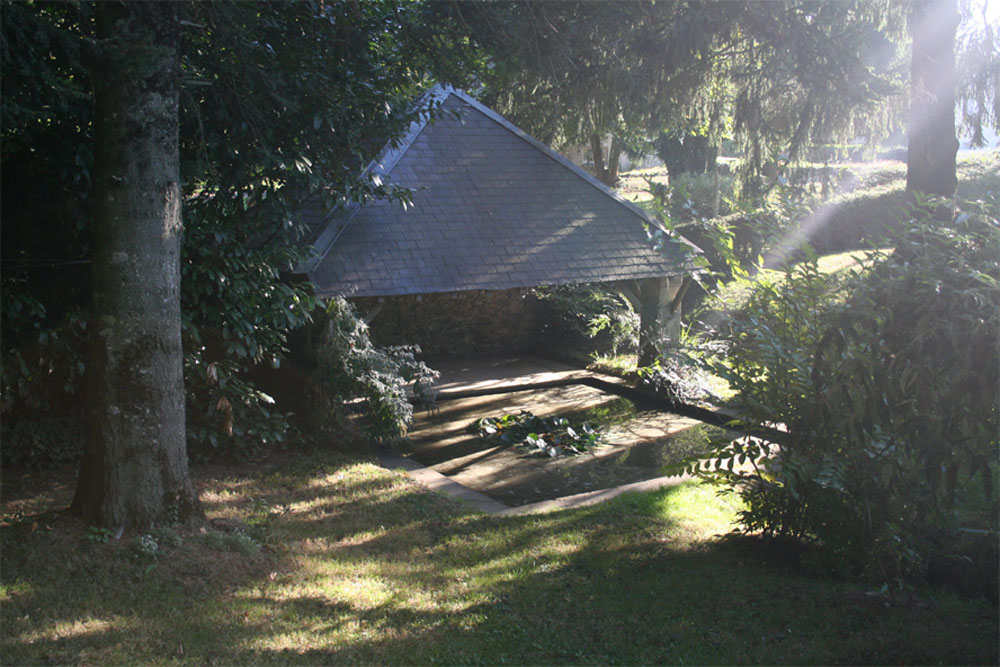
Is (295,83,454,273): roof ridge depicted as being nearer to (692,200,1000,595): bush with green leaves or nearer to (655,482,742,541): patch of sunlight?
(655,482,742,541): patch of sunlight

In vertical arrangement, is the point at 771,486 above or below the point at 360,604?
above

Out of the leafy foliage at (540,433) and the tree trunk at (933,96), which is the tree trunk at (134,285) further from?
the tree trunk at (933,96)

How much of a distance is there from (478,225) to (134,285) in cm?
728

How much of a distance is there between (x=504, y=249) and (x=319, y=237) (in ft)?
9.37

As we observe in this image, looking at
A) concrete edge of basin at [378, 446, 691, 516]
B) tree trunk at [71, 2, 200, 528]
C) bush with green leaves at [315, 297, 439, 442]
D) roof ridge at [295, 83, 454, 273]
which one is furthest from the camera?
roof ridge at [295, 83, 454, 273]

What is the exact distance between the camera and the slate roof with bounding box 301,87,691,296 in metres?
11.2

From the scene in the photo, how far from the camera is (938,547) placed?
6.08 metres

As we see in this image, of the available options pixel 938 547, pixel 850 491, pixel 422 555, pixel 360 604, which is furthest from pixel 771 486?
pixel 360 604

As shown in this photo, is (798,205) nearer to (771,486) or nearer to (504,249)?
(771,486)

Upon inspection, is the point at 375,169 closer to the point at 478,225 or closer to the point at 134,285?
the point at 478,225

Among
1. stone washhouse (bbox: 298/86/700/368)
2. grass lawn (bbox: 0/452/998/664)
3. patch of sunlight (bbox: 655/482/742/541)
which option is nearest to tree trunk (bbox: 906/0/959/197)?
stone washhouse (bbox: 298/86/700/368)

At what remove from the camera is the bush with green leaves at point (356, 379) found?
380 inches

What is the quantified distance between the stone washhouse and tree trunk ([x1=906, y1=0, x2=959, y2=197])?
353 cm

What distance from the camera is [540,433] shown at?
11234mm
